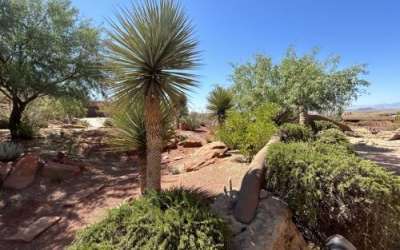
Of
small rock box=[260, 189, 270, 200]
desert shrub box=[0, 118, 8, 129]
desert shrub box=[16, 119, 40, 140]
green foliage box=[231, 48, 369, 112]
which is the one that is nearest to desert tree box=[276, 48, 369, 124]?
green foliage box=[231, 48, 369, 112]

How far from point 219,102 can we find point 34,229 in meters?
11.4

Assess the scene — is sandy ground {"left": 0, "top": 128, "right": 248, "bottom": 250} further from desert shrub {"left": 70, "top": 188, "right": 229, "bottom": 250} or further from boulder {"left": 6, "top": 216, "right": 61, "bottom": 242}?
desert shrub {"left": 70, "top": 188, "right": 229, "bottom": 250}

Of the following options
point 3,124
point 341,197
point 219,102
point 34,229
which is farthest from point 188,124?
point 341,197

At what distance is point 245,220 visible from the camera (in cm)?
365

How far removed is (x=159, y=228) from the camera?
9.62 ft

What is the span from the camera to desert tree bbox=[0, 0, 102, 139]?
30.1ft

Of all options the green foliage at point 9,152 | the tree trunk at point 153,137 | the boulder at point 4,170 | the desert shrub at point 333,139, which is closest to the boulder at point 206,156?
the desert shrub at point 333,139

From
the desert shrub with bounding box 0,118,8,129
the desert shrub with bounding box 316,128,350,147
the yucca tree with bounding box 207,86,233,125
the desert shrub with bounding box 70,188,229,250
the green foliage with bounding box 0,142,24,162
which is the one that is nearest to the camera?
the desert shrub with bounding box 70,188,229,250

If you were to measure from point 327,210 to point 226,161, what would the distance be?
12.5 ft

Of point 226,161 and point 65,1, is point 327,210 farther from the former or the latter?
point 65,1

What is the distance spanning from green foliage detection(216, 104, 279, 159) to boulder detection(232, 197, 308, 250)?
286cm

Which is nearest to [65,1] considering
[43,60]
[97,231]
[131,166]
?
[43,60]

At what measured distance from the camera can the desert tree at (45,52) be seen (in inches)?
Result: 361

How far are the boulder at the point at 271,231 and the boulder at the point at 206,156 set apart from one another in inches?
141
